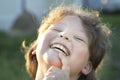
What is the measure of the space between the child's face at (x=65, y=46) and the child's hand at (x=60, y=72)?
18 mm

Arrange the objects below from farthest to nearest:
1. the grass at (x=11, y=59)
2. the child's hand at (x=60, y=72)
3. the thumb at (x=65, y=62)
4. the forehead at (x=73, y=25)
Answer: the grass at (x=11, y=59) < the forehead at (x=73, y=25) < the thumb at (x=65, y=62) < the child's hand at (x=60, y=72)

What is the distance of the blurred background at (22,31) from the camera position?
7.53 meters

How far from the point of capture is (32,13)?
12.2 m

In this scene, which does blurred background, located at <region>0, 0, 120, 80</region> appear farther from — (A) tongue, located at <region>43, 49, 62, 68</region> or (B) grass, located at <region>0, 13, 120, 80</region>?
(A) tongue, located at <region>43, 49, 62, 68</region>

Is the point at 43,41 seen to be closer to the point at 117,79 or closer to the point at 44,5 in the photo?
the point at 117,79

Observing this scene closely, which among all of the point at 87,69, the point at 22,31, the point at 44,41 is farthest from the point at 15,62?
the point at 44,41

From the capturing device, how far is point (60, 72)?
269cm

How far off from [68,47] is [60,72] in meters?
0.18

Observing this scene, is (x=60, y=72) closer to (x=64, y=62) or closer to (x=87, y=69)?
(x=64, y=62)

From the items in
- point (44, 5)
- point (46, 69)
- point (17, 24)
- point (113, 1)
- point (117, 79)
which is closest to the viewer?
point (46, 69)

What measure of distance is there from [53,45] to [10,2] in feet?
32.8

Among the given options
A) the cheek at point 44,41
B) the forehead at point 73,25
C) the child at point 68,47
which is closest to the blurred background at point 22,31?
the child at point 68,47

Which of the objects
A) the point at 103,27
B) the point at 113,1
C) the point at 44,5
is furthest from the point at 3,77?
the point at 113,1

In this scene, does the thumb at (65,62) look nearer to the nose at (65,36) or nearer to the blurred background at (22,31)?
the nose at (65,36)
